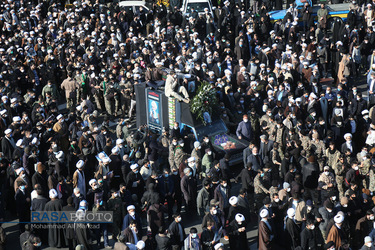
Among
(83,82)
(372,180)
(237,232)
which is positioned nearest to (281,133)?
(372,180)

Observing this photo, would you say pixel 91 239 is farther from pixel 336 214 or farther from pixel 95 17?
pixel 95 17

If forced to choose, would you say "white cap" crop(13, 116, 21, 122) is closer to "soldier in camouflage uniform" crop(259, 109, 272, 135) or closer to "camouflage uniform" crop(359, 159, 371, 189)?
"soldier in camouflage uniform" crop(259, 109, 272, 135)

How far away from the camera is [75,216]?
1389cm

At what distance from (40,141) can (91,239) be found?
416 cm

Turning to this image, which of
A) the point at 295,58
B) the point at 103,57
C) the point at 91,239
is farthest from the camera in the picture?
the point at 103,57

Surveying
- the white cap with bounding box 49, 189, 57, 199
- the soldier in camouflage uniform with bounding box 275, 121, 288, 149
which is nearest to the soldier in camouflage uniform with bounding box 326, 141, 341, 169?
the soldier in camouflage uniform with bounding box 275, 121, 288, 149

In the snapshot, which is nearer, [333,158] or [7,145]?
[333,158]

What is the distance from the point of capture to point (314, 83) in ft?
64.9

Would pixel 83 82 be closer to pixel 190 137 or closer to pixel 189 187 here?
pixel 190 137

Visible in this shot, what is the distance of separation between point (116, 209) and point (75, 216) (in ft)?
2.80

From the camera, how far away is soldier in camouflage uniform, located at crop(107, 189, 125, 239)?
14148 millimetres

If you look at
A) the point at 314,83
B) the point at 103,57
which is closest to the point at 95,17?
the point at 103,57

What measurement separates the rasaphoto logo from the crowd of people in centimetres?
14

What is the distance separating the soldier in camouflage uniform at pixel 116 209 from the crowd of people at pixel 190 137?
29 millimetres
